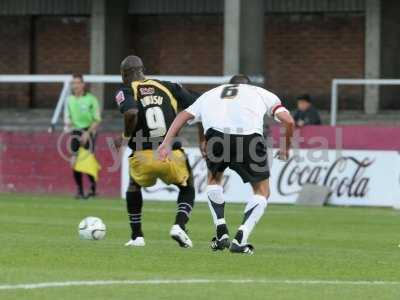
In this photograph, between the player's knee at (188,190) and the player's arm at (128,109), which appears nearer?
the player's arm at (128,109)

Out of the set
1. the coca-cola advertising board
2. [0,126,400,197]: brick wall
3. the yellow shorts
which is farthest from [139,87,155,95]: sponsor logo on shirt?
[0,126,400,197]: brick wall

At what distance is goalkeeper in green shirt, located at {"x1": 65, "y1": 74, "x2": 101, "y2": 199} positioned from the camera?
24.3 metres

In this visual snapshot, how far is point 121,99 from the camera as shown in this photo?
1343cm

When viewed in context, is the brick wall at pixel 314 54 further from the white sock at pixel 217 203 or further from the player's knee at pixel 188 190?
the white sock at pixel 217 203

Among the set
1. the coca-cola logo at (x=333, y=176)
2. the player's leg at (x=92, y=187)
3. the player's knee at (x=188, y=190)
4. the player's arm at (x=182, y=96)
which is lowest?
the player's leg at (x=92, y=187)

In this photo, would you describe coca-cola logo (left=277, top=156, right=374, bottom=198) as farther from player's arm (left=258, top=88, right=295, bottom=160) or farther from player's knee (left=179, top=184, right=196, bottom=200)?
player's arm (left=258, top=88, right=295, bottom=160)

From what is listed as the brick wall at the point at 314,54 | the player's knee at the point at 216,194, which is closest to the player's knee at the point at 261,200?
the player's knee at the point at 216,194

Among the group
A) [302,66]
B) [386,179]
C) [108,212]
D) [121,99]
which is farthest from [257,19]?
[121,99]

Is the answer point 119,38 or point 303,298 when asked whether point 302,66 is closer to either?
point 119,38

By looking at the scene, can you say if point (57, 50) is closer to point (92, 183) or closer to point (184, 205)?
point (92, 183)

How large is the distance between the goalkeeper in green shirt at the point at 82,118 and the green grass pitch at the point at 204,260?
4.76 m

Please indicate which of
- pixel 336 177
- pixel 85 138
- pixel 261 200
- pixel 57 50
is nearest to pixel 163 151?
pixel 261 200

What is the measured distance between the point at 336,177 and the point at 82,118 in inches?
190

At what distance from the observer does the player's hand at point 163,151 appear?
1301cm
